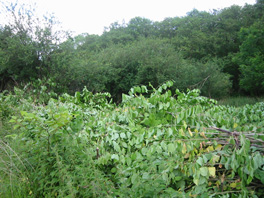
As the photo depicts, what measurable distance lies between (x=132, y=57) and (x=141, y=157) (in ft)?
49.4

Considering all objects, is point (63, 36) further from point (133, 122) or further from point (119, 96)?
point (133, 122)

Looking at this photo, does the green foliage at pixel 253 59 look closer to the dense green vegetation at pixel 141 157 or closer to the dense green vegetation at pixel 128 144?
the dense green vegetation at pixel 128 144

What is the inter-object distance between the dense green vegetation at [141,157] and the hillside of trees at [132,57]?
1101mm

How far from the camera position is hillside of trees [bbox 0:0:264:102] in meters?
10.3

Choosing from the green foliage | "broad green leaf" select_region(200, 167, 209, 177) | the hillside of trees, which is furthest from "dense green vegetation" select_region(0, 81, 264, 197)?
the green foliage

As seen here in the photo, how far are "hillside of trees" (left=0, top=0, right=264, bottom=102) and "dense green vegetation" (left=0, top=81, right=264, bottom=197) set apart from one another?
110cm

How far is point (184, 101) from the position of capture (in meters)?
3.05

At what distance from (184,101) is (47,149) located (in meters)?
2.00

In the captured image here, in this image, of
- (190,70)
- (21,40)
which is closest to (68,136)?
(21,40)

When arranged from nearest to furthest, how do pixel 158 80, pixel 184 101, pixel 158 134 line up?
1. pixel 158 134
2. pixel 184 101
3. pixel 158 80

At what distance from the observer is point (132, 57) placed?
53.5 ft

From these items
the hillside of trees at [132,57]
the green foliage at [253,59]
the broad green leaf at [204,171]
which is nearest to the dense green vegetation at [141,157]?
the broad green leaf at [204,171]

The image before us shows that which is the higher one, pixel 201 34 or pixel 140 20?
pixel 140 20

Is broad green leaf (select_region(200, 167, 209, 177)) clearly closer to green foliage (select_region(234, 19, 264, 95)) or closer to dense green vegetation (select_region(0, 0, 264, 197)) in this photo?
dense green vegetation (select_region(0, 0, 264, 197))
